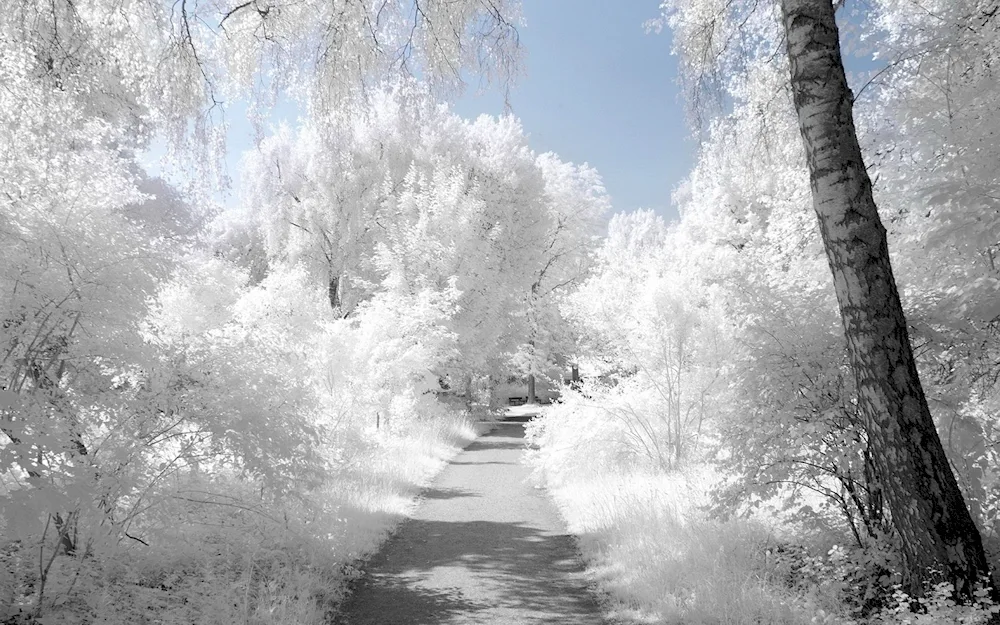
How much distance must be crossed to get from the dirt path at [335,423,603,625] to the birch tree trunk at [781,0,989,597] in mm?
2777

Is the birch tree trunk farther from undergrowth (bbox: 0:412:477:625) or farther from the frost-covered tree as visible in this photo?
undergrowth (bbox: 0:412:477:625)

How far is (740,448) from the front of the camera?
5.12 m

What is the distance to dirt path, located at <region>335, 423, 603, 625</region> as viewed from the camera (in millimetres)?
5555

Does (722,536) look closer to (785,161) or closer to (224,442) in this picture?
(785,161)

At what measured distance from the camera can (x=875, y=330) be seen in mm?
3816

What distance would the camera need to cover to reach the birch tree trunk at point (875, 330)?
3689 millimetres

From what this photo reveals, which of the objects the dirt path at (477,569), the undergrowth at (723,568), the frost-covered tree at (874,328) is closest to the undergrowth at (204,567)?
the dirt path at (477,569)

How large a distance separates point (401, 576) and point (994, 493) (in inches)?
215

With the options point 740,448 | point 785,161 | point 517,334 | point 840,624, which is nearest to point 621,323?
point 785,161

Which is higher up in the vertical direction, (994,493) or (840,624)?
(994,493)

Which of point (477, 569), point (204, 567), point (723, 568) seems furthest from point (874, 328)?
point (204, 567)

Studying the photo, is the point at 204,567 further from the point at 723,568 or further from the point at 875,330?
the point at 875,330

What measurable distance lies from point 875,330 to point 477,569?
4.96 metres

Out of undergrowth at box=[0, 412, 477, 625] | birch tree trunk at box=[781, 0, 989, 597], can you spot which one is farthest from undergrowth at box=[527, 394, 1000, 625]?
undergrowth at box=[0, 412, 477, 625]
